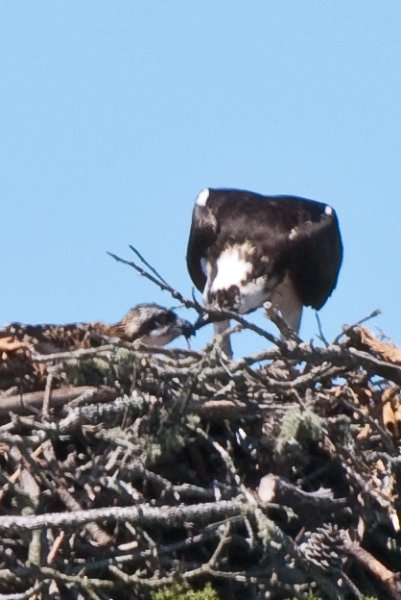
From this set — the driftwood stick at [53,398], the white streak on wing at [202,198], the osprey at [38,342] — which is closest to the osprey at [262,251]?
the white streak on wing at [202,198]

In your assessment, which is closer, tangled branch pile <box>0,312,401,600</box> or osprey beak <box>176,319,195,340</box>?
tangled branch pile <box>0,312,401,600</box>

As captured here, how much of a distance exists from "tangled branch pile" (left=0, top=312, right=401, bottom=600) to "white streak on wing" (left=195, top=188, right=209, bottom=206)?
276 centimetres

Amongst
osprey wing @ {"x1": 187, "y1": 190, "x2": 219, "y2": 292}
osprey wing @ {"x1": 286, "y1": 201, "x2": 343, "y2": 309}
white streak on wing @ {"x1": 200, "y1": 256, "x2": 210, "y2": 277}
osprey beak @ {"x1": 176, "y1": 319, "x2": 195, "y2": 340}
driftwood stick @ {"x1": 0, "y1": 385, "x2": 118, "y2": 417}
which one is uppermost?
osprey wing @ {"x1": 187, "y1": 190, "x2": 219, "y2": 292}

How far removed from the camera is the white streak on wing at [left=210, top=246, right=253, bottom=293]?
9062 mm

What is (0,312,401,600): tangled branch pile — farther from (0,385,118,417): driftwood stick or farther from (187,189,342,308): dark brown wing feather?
(187,189,342,308): dark brown wing feather

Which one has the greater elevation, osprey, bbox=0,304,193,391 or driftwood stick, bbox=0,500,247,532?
osprey, bbox=0,304,193,391

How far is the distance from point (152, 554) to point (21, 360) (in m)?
1.21

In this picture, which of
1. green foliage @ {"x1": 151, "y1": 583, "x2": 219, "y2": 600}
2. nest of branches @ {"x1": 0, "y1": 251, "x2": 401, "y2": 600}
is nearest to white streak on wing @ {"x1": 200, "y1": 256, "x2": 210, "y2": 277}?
nest of branches @ {"x1": 0, "y1": 251, "x2": 401, "y2": 600}

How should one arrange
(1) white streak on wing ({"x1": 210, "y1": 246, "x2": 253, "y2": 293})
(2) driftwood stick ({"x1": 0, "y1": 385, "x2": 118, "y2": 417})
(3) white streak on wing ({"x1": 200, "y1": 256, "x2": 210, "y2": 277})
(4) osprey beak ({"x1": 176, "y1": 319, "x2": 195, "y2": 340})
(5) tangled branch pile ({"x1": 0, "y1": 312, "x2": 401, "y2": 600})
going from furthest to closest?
(3) white streak on wing ({"x1": 200, "y1": 256, "x2": 210, "y2": 277}) → (1) white streak on wing ({"x1": 210, "y1": 246, "x2": 253, "y2": 293}) → (4) osprey beak ({"x1": 176, "y1": 319, "x2": 195, "y2": 340}) → (2) driftwood stick ({"x1": 0, "y1": 385, "x2": 118, "y2": 417}) → (5) tangled branch pile ({"x1": 0, "y1": 312, "x2": 401, "y2": 600})

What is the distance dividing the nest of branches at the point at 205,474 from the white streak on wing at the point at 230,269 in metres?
2.14

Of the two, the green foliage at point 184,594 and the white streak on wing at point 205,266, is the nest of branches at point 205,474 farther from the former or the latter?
the white streak on wing at point 205,266

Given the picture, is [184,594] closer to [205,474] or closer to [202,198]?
[205,474]

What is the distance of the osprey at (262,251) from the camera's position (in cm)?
913

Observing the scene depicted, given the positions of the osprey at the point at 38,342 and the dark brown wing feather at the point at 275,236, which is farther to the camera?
the dark brown wing feather at the point at 275,236
